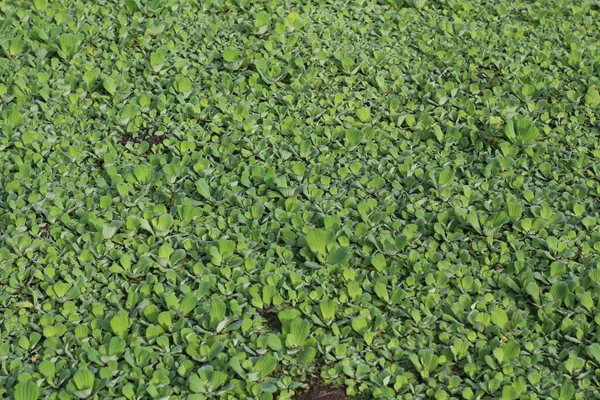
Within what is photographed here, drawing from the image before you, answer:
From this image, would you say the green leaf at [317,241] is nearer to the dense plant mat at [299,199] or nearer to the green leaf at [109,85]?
the dense plant mat at [299,199]

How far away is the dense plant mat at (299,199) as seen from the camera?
99.8 inches

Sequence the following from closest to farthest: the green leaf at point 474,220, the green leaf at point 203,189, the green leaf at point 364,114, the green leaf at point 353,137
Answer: the green leaf at point 474,220, the green leaf at point 203,189, the green leaf at point 353,137, the green leaf at point 364,114

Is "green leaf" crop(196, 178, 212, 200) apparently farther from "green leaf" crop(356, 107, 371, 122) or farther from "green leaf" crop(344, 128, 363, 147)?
"green leaf" crop(356, 107, 371, 122)

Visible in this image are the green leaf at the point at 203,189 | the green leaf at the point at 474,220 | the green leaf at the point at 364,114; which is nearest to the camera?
the green leaf at the point at 474,220

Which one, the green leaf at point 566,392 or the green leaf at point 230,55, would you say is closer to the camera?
the green leaf at point 566,392

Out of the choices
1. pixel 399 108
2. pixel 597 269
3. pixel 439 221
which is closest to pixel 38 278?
pixel 439 221

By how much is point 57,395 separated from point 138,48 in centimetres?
196

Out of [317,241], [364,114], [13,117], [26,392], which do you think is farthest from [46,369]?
[364,114]

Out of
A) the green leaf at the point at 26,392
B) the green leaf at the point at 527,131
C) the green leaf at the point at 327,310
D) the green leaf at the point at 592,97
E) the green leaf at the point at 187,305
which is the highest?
the green leaf at the point at 592,97

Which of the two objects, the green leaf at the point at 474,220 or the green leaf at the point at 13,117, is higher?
the green leaf at the point at 474,220

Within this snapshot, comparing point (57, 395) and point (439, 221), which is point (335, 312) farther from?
point (57, 395)

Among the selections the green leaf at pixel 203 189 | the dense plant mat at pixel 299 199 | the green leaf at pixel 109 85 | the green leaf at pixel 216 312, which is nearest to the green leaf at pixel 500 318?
the dense plant mat at pixel 299 199

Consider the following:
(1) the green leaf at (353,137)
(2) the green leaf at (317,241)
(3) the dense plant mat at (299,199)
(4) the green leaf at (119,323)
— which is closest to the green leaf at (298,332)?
(3) the dense plant mat at (299,199)

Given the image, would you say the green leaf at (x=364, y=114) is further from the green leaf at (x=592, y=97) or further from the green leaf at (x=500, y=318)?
the green leaf at (x=500, y=318)
